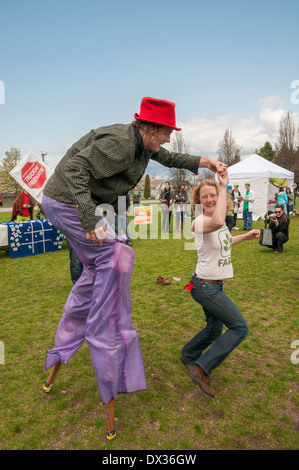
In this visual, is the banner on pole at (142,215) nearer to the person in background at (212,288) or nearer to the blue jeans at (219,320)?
the person in background at (212,288)

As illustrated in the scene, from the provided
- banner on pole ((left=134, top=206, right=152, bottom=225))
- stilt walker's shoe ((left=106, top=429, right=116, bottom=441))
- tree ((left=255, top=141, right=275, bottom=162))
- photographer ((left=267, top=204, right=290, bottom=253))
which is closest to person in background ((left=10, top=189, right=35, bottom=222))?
banner on pole ((left=134, top=206, right=152, bottom=225))

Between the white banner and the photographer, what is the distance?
22.9ft

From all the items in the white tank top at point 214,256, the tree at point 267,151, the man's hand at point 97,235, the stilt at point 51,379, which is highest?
the tree at point 267,151

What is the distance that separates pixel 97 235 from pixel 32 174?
8678 mm

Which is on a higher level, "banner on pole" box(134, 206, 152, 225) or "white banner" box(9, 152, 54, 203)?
"white banner" box(9, 152, 54, 203)

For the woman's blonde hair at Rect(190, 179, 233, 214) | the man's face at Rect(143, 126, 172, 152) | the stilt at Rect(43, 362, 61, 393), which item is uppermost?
the man's face at Rect(143, 126, 172, 152)

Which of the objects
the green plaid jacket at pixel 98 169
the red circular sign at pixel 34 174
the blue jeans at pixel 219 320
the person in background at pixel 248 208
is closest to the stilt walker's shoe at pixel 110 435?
the blue jeans at pixel 219 320

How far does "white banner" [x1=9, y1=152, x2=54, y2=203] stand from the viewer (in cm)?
974

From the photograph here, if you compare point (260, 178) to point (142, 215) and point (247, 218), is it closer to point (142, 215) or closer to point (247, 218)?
point (247, 218)

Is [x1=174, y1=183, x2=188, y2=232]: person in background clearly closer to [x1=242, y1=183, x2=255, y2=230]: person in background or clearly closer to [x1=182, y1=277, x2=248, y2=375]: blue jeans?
[x1=242, y1=183, x2=255, y2=230]: person in background

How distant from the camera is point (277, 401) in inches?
108

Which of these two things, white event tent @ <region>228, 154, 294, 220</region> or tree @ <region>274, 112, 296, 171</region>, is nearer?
Answer: white event tent @ <region>228, 154, 294, 220</region>

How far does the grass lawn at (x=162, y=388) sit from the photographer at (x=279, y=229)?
13.4 ft

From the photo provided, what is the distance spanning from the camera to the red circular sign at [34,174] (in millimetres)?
9859
